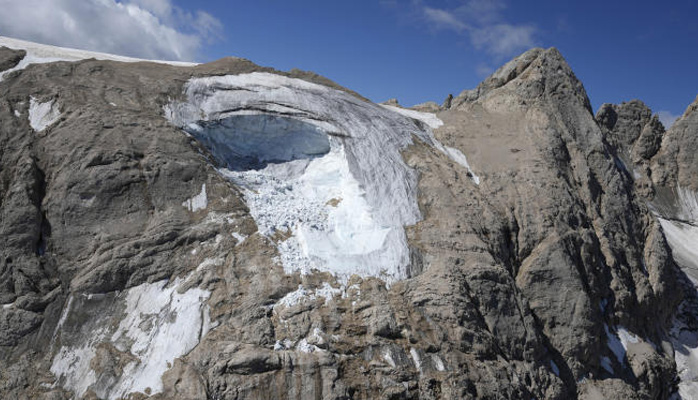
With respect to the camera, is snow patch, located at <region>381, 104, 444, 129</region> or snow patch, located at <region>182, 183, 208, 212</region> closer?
snow patch, located at <region>182, 183, 208, 212</region>

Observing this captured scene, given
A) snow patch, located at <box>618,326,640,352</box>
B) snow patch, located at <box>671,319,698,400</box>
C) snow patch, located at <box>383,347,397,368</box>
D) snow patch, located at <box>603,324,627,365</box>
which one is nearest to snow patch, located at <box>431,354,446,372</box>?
snow patch, located at <box>383,347,397,368</box>

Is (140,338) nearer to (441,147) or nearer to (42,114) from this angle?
(42,114)

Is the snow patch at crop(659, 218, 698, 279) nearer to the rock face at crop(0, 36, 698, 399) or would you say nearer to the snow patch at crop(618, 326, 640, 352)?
the rock face at crop(0, 36, 698, 399)

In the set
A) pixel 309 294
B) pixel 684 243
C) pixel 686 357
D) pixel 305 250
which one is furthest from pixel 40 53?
pixel 684 243

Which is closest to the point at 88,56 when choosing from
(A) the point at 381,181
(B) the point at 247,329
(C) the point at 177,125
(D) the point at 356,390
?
(C) the point at 177,125

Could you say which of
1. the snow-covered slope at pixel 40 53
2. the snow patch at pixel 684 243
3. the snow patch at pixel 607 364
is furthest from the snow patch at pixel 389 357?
the snow patch at pixel 684 243

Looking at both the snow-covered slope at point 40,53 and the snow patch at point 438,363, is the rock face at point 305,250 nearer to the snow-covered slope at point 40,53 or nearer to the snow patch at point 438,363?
the snow patch at point 438,363
